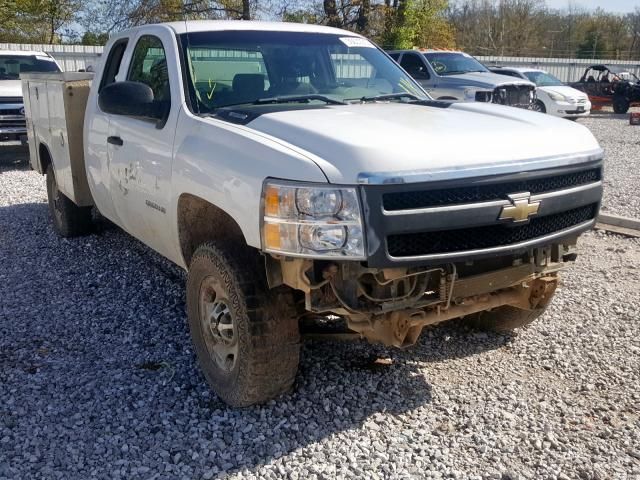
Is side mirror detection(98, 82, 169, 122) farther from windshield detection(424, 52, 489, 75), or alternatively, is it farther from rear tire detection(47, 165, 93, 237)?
windshield detection(424, 52, 489, 75)

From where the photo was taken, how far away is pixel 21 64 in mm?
14055

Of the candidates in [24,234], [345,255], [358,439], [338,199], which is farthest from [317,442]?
[24,234]

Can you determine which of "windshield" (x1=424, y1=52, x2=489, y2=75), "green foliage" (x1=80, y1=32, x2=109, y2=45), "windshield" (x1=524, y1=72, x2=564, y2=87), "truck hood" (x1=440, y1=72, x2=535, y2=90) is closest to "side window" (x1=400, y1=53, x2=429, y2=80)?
"windshield" (x1=424, y1=52, x2=489, y2=75)

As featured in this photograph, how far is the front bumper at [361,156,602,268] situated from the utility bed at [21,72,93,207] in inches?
157

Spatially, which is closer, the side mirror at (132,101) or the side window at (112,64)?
the side mirror at (132,101)

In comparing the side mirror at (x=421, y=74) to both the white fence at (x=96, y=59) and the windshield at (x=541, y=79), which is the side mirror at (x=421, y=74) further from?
the white fence at (x=96, y=59)

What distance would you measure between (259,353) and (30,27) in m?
33.8

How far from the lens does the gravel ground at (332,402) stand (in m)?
3.31

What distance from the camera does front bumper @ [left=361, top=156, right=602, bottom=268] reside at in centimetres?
296

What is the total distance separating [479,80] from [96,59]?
39.7 feet

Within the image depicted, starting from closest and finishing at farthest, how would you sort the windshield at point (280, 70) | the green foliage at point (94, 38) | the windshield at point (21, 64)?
the windshield at point (280, 70) → the windshield at point (21, 64) → the green foliage at point (94, 38)

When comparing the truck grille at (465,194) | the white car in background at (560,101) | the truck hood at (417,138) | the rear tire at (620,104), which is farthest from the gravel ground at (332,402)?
the rear tire at (620,104)

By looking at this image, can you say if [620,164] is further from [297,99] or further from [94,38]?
[94,38]

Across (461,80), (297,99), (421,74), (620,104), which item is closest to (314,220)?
(297,99)
